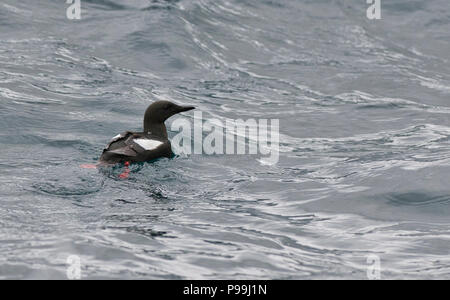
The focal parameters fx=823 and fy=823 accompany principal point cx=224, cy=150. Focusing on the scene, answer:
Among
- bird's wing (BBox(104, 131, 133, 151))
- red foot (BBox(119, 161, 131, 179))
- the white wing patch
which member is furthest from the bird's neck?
red foot (BBox(119, 161, 131, 179))

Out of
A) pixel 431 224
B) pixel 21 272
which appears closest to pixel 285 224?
pixel 431 224

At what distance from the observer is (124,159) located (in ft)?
31.5

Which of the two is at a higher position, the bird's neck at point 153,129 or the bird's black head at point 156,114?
the bird's black head at point 156,114

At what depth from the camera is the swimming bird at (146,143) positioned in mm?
9586

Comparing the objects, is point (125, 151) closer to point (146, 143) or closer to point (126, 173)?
point (126, 173)

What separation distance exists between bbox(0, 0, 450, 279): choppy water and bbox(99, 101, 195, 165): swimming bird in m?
0.17

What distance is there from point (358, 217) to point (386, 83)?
6.36 m

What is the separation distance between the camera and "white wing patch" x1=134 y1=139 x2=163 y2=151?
987 cm

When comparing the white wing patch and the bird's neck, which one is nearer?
the white wing patch

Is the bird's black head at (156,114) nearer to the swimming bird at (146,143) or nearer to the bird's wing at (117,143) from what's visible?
the swimming bird at (146,143)

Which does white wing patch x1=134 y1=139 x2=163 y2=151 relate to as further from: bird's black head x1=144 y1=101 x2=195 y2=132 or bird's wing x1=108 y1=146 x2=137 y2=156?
bird's black head x1=144 y1=101 x2=195 y2=132

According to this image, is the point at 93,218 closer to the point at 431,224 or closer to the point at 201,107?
the point at 431,224

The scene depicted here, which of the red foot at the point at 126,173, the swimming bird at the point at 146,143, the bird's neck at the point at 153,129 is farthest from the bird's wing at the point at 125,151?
the bird's neck at the point at 153,129

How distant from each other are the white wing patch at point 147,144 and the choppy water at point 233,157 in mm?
233
